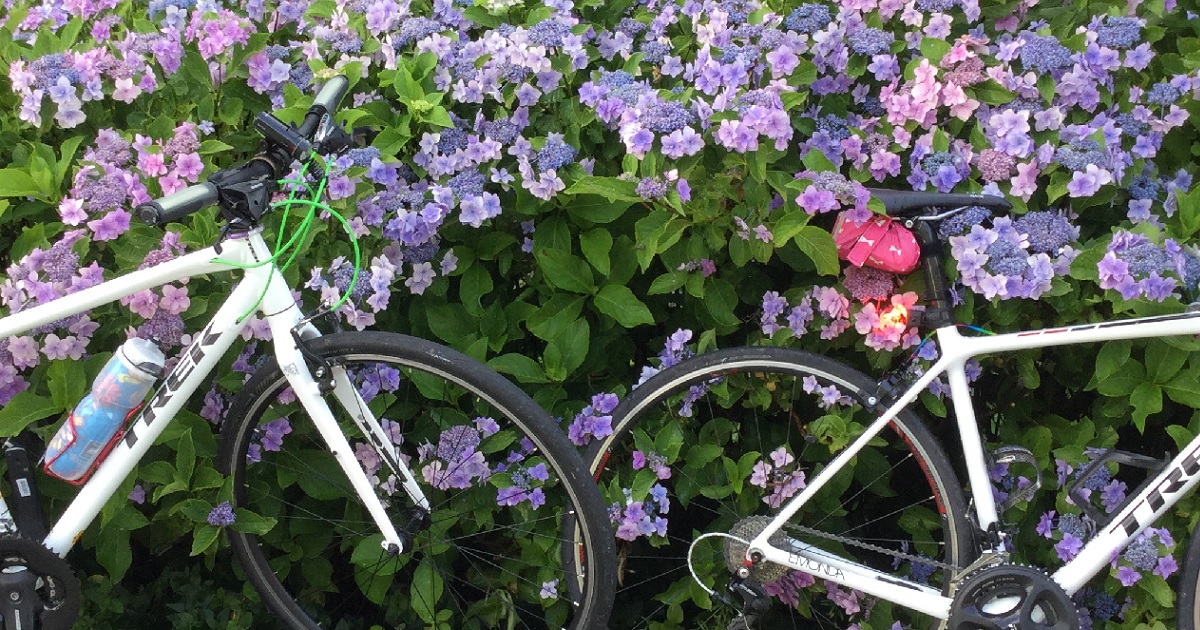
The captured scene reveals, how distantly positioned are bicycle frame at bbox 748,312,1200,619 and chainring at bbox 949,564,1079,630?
5 cm

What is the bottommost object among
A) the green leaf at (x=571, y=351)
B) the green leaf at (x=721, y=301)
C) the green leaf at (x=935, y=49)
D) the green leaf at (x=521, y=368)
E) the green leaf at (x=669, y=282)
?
the green leaf at (x=521, y=368)

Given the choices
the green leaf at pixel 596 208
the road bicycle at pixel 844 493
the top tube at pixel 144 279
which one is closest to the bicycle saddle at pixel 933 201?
the road bicycle at pixel 844 493

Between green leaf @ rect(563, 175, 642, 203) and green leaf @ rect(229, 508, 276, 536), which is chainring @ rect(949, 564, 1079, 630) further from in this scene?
green leaf @ rect(229, 508, 276, 536)

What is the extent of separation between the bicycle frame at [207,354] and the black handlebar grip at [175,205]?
0.19 metres

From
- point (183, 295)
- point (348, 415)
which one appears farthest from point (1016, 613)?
point (183, 295)

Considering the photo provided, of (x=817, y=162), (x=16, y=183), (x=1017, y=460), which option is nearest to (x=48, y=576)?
(x=16, y=183)

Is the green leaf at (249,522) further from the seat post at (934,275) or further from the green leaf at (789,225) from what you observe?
the seat post at (934,275)

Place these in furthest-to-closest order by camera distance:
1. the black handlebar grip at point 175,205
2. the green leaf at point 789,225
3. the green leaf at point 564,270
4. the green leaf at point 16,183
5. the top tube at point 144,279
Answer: the green leaf at point 564,270
the green leaf at point 16,183
the green leaf at point 789,225
the top tube at point 144,279
the black handlebar grip at point 175,205

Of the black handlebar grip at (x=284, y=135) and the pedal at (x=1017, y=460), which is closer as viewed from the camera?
the black handlebar grip at (x=284, y=135)

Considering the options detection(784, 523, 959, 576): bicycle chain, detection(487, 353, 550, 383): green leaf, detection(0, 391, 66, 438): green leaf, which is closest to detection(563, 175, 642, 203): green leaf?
detection(487, 353, 550, 383): green leaf

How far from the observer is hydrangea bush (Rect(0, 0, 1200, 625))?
2.27m

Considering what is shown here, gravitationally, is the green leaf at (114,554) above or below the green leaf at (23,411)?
below

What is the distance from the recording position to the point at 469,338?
8.41 feet

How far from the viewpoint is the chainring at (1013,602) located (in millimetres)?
2133
